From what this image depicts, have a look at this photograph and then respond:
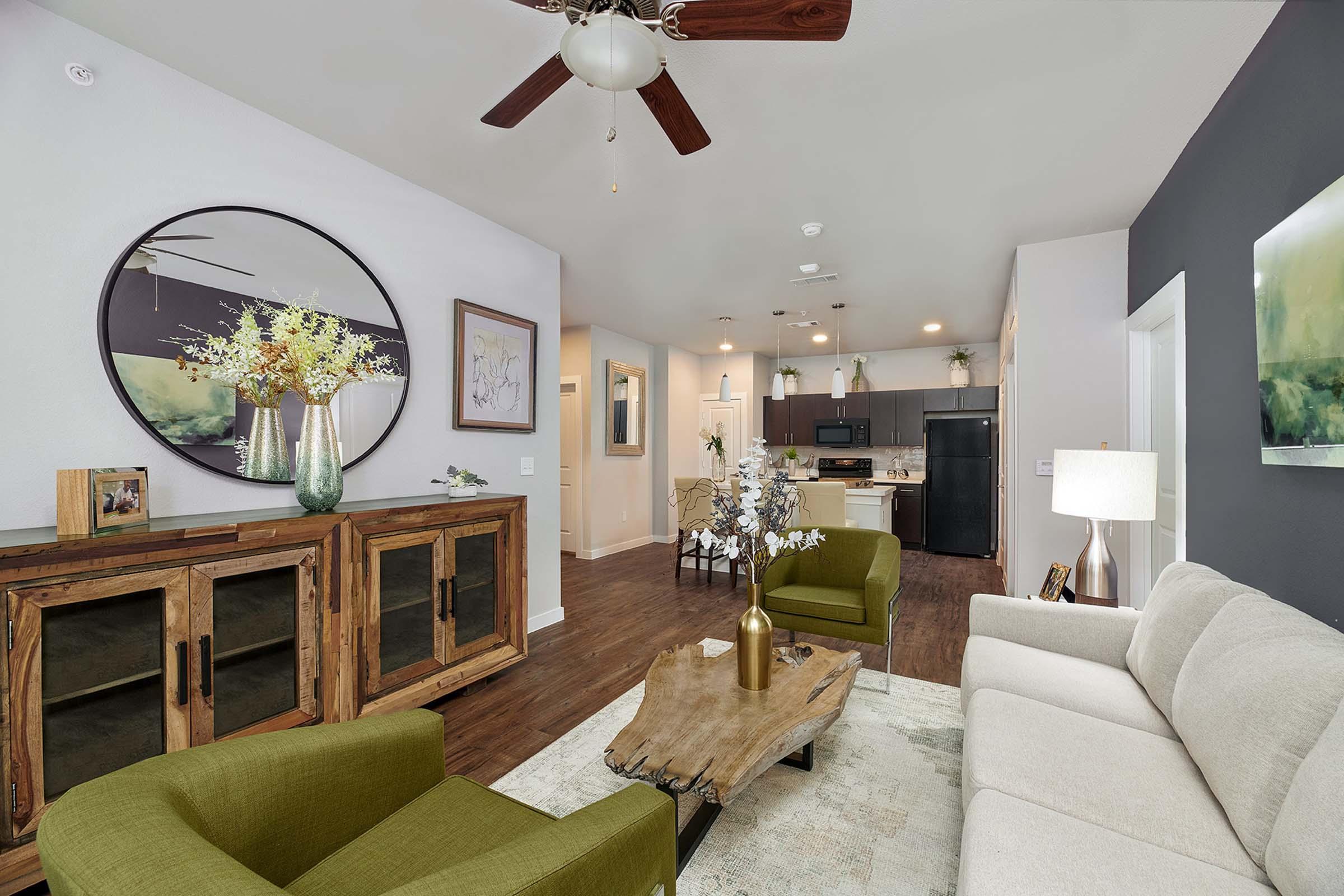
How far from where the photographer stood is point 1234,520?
2131 millimetres

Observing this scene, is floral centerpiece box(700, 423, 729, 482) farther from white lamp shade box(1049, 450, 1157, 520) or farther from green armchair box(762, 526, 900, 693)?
white lamp shade box(1049, 450, 1157, 520)

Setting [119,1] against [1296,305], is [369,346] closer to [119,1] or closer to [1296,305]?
[119,1]

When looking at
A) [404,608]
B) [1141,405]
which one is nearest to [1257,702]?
[404,608]

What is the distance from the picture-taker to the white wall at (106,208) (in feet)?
6.01

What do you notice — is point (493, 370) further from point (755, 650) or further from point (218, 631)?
point (755, 650)

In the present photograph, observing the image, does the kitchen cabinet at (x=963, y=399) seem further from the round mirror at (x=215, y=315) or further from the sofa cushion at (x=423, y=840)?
the sofa cushion at (x=423, y=840)

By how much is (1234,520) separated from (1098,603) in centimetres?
66

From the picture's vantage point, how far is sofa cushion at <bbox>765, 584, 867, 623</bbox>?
115 inches

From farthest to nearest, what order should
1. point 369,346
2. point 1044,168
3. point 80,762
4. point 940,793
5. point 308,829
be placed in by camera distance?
point 1044,168
point 369,346
point 940,793
point 80,762
point 308,829

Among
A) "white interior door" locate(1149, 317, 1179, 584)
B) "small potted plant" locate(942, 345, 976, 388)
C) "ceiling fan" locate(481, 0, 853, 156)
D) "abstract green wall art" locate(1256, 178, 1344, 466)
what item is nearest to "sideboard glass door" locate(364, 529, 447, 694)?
"ceiling fan" locate(481, 0, 853, 156)

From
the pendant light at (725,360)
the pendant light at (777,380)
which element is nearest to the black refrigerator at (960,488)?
the pendant light at (777,380)

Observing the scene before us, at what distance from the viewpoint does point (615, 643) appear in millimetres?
3576

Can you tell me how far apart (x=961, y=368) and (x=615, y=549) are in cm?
488

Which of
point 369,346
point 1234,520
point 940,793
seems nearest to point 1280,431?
point 1234,520
